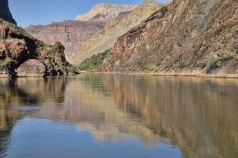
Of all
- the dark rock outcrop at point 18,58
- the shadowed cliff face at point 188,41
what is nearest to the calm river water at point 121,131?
the shadowed cliff face at point 188,41

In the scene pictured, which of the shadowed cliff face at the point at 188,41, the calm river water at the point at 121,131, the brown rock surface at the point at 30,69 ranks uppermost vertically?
the shadowed cliff face at the point at 188,41

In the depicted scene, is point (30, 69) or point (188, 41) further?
point (188, 41)

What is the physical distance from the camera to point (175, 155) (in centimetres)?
1150

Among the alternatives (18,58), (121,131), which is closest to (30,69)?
(18,58)

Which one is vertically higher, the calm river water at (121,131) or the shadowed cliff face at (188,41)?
the shadowed cliff face at (188,41)

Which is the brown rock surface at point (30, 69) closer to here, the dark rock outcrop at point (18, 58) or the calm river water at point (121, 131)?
the dark rock outcrop at point (18, 58)

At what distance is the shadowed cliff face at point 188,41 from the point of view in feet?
245

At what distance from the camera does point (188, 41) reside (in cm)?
10150

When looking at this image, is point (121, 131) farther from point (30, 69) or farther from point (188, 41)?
point (188, 41)

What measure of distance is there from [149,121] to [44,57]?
93853mm

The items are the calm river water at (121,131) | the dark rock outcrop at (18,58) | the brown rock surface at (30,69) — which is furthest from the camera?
the brown rock surface at (30,69)

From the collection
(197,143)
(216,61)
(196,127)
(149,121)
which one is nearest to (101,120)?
(149,121)

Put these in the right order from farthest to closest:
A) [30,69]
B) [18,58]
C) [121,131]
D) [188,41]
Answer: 1. [188,41]
2. [30,69]
3. [18,58]
4. [121,131]

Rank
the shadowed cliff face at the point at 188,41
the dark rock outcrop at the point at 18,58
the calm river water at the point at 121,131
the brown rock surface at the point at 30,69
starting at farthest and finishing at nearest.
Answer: the brown rock surface at the point at 30,69 < the dark rock outcrop at the point at 18,58 < the shadowed cliff face at the point at 188,41 < the calm river water at the point at 121,131
